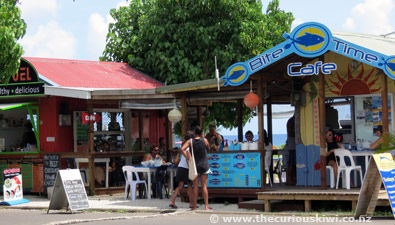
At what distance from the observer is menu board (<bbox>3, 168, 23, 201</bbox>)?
16.8 meters

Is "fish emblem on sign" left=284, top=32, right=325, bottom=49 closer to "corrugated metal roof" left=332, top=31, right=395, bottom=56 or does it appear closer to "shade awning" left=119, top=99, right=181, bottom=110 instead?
"corrugated metal roof" left=332, top=31, right=395, bottom=56

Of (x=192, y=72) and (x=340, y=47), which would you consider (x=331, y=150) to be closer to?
(x=340, y=47)

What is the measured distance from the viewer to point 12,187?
17031 mm

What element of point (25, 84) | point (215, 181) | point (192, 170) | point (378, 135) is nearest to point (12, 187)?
point (25, 84)

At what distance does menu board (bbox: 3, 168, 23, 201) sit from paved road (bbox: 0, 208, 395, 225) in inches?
82.0

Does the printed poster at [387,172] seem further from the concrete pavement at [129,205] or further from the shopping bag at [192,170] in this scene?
the shopping bag at [192,170]

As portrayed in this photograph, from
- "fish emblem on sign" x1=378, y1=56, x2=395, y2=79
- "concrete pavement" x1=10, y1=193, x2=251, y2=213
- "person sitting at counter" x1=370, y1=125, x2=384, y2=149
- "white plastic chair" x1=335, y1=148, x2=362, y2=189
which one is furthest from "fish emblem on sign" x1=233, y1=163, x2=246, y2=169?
"fish emblem on sign" x1=378, y1=56, x2=395, y2=79

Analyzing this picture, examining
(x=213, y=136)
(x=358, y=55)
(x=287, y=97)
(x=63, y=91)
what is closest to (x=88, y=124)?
(x=63, y=91)

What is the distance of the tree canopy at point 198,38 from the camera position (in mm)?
24703

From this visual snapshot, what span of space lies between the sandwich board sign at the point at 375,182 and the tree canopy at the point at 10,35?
7.47 meters

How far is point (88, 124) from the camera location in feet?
63.7

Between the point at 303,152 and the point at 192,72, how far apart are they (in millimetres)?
8562

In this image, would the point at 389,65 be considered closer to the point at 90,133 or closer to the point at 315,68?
the point at 315,68

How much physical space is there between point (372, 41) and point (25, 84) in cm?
908
